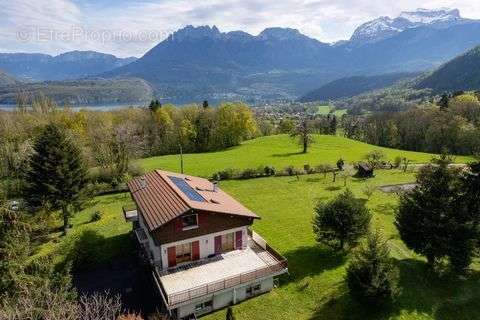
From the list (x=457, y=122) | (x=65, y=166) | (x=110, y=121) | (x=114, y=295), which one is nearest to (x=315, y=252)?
(x=114, y=295)

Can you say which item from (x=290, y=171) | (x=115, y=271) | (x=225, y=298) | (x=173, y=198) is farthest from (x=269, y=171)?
(x=225, y=298)

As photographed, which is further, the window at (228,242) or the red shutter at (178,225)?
the window at (228,242)

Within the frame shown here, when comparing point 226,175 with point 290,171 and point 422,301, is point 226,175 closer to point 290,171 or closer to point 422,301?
point 290,171

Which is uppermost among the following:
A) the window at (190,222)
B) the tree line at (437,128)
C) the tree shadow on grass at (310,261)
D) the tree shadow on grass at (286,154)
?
the tree line at (437,128)

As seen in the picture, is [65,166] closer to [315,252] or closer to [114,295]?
[114,295]

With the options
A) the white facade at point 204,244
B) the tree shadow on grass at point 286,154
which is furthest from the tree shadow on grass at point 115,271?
the tree shadow on grass at point 286,154

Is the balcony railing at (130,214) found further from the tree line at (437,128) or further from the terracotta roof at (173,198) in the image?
the tree line at (437,128)

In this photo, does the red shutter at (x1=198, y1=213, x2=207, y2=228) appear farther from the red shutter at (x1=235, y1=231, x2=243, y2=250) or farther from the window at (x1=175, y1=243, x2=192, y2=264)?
the red shutter at (x1=235, y1=231, x2=243, y2=250)
